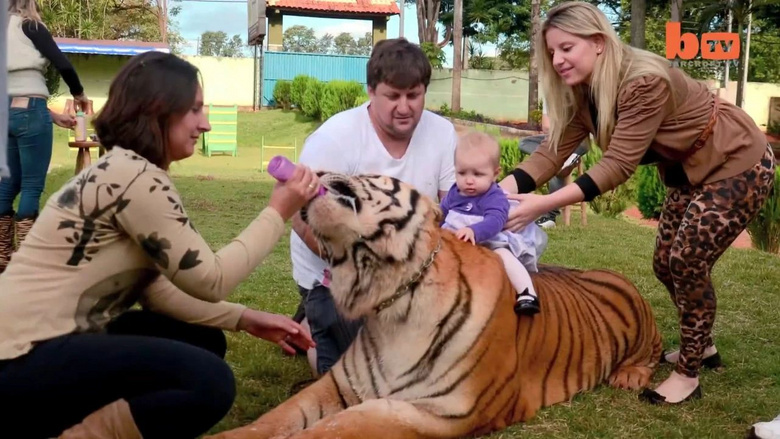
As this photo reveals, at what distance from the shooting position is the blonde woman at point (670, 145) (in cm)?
354

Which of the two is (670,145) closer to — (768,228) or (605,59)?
(605,59)

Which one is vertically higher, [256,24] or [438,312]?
[256,24]

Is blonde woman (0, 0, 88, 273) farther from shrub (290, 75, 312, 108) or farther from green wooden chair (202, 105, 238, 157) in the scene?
shrub (290, 75, 312, 108)

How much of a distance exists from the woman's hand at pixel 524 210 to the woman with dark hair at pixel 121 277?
113cm

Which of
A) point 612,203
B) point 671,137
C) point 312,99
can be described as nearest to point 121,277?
point 671,137

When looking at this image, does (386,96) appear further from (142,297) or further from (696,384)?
(696,384)

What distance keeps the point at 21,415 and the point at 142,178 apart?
0.79 metres

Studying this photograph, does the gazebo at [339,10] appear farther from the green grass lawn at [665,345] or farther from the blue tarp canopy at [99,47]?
the green grass lawn at [665,345]

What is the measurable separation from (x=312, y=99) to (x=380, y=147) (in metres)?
23.8

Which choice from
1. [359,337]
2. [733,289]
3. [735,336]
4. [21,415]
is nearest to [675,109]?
[359,337]

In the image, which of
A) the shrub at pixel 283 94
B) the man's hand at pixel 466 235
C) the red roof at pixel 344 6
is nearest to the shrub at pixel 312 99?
the shrub at pixel 283 94

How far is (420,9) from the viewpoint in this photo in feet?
135

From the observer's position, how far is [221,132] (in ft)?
70.4

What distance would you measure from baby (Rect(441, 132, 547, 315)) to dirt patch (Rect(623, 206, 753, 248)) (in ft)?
21.6
